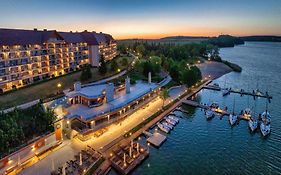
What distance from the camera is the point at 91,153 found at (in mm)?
31672

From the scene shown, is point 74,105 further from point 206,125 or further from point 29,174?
point 206,125

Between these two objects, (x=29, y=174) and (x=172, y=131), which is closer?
(x=29, y=174)

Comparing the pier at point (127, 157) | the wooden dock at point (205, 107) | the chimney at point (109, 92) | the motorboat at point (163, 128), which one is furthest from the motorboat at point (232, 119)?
the chimney at point (109, 92)

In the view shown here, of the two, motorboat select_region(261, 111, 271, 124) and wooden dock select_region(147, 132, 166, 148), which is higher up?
motorboat select_region(261, 111, 271, 124)

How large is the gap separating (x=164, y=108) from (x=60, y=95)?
27.5 metres

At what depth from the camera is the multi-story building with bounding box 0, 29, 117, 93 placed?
5484 cm

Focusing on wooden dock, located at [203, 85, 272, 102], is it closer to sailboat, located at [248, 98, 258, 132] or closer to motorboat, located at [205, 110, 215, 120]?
sailboat, located at [248, 98, 258, 132]

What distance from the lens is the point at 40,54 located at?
207 ft

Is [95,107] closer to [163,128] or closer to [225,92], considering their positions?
[163,128]

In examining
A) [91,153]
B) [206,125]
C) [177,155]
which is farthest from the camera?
[206,125]

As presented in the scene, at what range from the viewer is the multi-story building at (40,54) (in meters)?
54.8

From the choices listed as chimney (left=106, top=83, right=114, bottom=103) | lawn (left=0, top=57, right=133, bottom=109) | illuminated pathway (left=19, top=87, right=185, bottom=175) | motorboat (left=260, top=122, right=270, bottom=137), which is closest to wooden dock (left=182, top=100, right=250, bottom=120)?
motorboat (left=260, top=122, right=270, bottom=137)

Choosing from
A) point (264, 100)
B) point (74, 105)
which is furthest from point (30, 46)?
point (264, 100)

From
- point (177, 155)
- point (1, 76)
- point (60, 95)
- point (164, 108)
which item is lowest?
point (177, 155)
